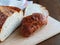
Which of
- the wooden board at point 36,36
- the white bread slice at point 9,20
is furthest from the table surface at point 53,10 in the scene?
the white bread slice at point 9,20

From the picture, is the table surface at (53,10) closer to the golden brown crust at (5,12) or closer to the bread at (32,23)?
the bread at (32,23)

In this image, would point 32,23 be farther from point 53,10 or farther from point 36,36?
point 53,10

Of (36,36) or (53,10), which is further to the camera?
(53,10)

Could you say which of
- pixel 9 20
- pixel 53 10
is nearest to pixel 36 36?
pixel 9 20

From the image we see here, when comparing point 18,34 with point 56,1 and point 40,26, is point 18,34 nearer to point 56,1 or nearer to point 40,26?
point 40,26

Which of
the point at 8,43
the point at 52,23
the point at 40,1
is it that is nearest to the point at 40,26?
the point at 52,23

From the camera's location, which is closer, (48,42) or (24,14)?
(48,42)
